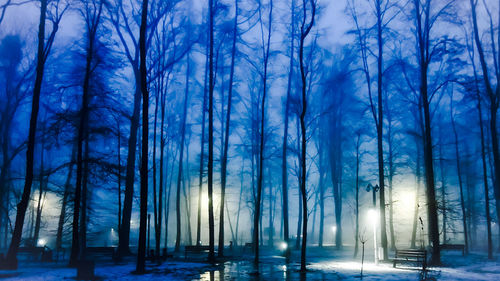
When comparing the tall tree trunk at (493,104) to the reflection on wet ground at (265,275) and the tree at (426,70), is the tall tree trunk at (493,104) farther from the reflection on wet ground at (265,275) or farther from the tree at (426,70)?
the reflection on wet ground at (265,275)

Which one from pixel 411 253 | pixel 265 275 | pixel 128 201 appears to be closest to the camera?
pixel 265 275

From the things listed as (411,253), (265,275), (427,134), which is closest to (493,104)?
(427,134)

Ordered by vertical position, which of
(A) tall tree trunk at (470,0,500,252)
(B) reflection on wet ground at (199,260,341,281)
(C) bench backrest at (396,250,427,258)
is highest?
(A) tall tree trunk at (470,0,500,252)

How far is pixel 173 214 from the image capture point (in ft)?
171

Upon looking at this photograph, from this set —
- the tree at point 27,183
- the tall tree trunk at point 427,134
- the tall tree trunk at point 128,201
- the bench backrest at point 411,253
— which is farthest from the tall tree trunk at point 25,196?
the tall tree trunk at point 427,134

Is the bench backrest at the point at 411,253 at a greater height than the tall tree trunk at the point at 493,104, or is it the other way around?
the tall tree trunk at the point at 493,104

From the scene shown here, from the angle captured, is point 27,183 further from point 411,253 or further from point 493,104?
point 493,104

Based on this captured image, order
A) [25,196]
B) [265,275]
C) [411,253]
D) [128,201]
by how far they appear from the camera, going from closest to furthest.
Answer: [265,275], [25,196], [411,253], [128,201]

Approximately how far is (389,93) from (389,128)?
3.86 metres

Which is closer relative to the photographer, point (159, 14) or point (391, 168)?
point (159, 14)

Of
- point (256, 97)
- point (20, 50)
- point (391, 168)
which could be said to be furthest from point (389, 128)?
point (20, 50)

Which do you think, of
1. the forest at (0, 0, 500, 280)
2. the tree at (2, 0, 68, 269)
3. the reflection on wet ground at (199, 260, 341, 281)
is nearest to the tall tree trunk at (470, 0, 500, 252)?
the forest at (0, 0, 500, 280)

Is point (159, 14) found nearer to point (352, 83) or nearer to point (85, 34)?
point (85, 34)

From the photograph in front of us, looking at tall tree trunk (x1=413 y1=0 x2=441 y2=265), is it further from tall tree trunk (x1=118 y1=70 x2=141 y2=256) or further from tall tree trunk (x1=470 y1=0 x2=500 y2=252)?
tall tree trunk (x1=118 y1=70 x2=141 y2=256)
